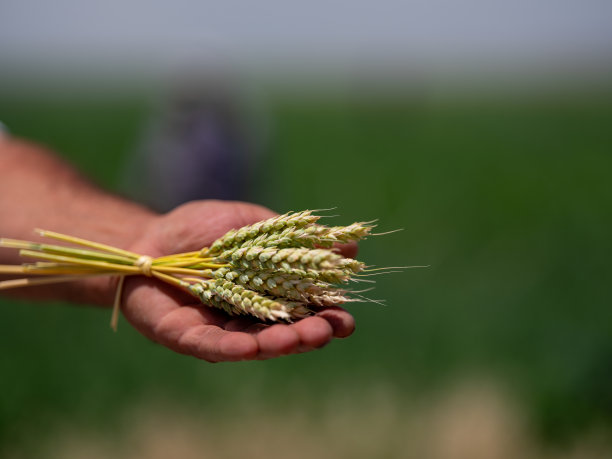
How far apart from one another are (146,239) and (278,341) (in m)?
1.11

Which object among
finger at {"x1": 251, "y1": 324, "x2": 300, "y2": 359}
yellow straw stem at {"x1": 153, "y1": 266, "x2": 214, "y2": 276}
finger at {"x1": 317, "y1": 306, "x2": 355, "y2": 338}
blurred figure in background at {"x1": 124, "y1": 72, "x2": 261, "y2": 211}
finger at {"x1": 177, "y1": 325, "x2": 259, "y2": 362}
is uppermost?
blurred figure in background at {"x1": 124, "y1": 72, "x2": 261, "y2": 211}

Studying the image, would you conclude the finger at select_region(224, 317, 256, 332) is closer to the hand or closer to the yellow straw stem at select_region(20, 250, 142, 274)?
the hand

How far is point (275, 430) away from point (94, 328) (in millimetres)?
2315

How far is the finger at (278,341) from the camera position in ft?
6.40

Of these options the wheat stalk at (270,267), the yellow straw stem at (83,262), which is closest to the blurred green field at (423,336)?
the yellow straw stem at (83,262)

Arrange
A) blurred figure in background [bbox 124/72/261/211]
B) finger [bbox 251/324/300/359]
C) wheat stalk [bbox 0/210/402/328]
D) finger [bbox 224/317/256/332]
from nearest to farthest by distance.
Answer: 1. finger [bbox 251/324/300/359]
2. wheat stalk [bbox 0/210/402/328]
3. finger [bbox 224/317/256/332]
4. blurred figure in background [bbox 124/72/261/211]

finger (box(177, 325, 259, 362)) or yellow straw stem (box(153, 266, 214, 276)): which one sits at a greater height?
yellow straw stem (box(153, 266, 214, 276))

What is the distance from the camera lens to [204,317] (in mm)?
2381

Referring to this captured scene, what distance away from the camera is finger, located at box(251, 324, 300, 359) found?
6.40 ft

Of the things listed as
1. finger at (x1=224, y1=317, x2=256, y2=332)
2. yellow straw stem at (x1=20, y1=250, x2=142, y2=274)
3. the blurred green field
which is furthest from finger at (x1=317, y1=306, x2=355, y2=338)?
the blurred green field

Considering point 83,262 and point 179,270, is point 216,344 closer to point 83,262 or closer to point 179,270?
point 179,270

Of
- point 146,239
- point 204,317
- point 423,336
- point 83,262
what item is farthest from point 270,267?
point 423,336

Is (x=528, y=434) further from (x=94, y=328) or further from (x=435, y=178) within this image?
(x=435, y=178)

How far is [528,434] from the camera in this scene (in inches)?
178
